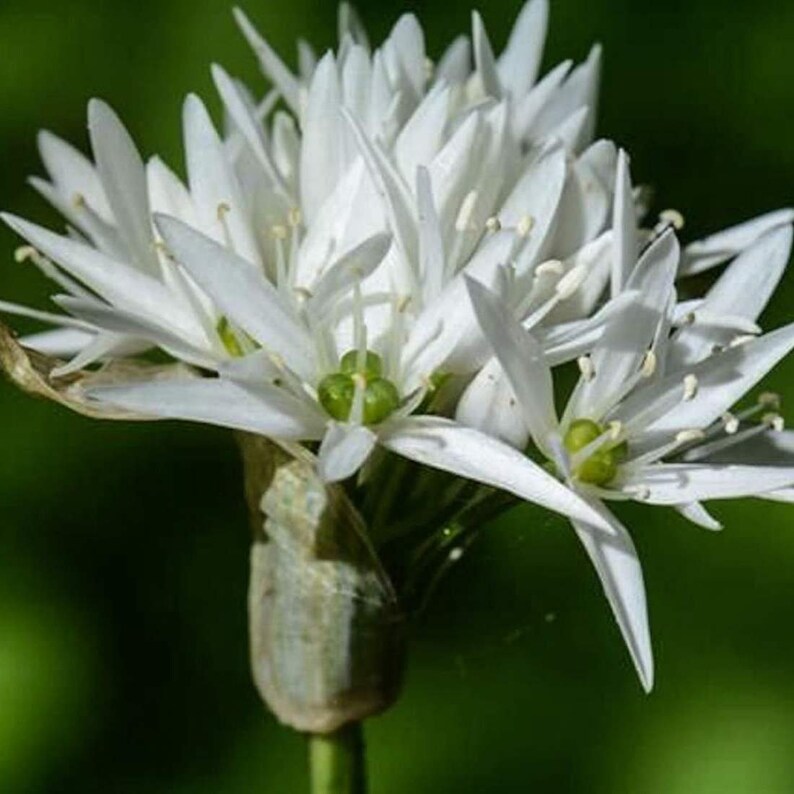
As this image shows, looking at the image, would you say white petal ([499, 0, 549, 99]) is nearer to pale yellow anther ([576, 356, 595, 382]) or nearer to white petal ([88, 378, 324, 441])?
pale yellow anther ([576, 356, 595, 382])

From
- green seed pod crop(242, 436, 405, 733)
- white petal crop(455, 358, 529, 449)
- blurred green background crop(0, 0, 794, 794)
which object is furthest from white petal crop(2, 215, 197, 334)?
blurred green background crop(0, 0, 794, 794)

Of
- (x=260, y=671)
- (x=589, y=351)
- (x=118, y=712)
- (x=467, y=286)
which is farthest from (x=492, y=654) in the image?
(x=467, y=286)

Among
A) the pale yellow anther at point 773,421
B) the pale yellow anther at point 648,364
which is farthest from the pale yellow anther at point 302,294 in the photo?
the pale yellow anther at point 773,421

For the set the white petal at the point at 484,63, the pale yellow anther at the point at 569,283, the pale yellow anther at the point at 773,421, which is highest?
the white petal at the point at 484,63

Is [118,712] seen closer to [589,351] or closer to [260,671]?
[260,671]

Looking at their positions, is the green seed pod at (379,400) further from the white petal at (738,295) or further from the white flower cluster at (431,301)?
the white petal at (738,295)

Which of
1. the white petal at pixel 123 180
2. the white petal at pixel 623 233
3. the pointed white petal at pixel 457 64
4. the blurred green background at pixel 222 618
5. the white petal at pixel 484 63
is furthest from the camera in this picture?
the blurred green background at pixel 222 618
